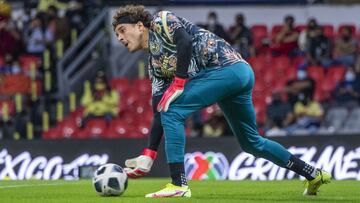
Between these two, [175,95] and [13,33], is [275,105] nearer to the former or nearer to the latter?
[13,33]

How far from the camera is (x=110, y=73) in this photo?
2406cm

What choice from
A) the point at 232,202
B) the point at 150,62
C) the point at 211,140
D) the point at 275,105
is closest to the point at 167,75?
the point at 150,62

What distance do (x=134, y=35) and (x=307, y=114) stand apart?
10.8 m

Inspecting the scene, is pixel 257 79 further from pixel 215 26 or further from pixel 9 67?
pixel 9 67

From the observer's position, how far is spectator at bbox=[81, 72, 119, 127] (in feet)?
71.4

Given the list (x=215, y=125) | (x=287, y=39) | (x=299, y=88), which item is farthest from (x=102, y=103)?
(x=287, y=39)

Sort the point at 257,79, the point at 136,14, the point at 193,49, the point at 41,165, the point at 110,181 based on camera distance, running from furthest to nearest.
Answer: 1. the point at 257,79
2. the point at 41,165
3. the point at 110,181
4. the point at 136,14
5. the point at 193,49

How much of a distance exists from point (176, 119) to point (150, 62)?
0.80 m

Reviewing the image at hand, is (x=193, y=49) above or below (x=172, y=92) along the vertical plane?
above

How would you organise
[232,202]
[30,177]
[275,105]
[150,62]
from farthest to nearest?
[275,105] < [30,177] < [150,62] < [232,202]

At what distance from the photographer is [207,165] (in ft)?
58.4

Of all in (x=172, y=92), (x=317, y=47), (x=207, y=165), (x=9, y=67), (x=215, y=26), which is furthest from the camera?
(x=9, y=67)

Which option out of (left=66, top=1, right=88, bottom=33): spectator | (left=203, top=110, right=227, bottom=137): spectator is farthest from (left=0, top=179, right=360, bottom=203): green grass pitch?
(left=66, top=1, right=88, bottom=33): spectator

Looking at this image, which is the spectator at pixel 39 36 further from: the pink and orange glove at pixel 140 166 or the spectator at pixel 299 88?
the pink and orange glove at pixel 140 166
